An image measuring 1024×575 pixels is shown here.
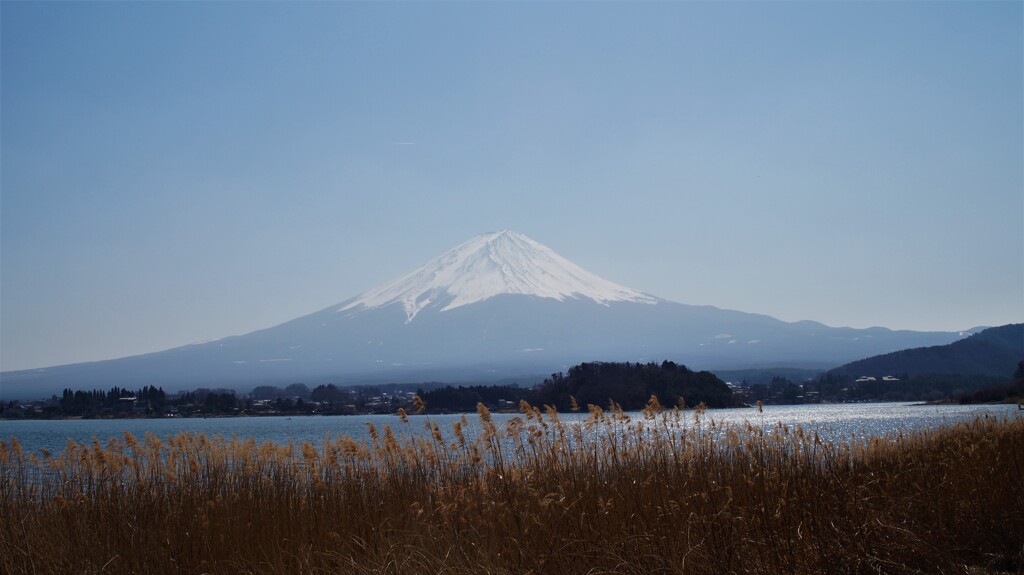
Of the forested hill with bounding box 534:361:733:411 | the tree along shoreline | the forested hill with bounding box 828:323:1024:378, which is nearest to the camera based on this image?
the forested hill with bounding box 534:361:733:411

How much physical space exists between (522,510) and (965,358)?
8594 cm

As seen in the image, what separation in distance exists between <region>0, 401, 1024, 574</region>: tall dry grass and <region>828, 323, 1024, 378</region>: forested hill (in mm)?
78226

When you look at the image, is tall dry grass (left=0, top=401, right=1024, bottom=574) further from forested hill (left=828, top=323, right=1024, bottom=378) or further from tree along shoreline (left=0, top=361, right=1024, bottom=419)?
forested hill (left=828, top=323, right=1024, bottom=378)

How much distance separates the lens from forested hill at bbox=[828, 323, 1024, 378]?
253 feet

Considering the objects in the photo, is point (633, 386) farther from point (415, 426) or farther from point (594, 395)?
point (415, 426)

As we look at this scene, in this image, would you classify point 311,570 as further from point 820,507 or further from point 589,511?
point 820,507

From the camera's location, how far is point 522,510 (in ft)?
18.6

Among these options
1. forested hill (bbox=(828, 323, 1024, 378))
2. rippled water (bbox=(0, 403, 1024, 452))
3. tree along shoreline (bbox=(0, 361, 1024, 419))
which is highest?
forested hill (bbox=(828, 323, 1024, 378))

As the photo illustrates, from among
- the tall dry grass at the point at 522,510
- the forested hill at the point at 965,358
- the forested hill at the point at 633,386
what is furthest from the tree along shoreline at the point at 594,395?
the tall dry grass at the point at 522,510

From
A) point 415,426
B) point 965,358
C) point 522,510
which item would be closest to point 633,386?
point 415,426

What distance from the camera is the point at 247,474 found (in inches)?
283

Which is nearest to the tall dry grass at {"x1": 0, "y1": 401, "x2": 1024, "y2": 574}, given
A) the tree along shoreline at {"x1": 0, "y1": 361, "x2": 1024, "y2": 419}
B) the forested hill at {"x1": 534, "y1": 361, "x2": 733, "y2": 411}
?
the tree along shoreline at {"x1": 0, "y1": 361, "x2": 1024, "y2": 419}

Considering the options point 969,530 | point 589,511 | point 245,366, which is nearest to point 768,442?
point 969,530

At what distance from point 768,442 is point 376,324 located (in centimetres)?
16127
